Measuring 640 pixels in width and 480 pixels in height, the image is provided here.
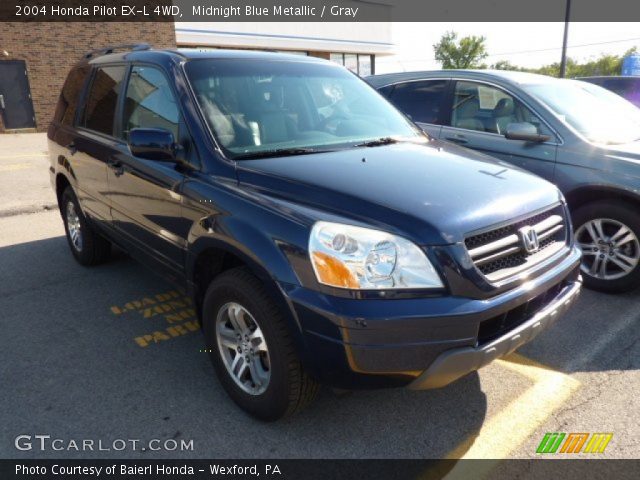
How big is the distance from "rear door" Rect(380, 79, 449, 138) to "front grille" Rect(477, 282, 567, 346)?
279 centimetres

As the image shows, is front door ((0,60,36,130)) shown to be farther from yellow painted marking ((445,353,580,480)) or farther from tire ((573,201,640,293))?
yellow painted marking ((445,353,580,480))

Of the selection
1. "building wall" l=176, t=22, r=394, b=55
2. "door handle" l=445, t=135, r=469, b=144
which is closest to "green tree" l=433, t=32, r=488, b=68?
"building wall" l=176, t=22, r=394, b=55

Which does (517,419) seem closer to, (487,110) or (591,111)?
(487,110)

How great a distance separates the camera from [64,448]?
2.46 m

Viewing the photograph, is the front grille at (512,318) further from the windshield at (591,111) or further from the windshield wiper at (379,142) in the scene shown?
the windshield at (591,111)

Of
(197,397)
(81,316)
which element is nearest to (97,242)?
(81,316)

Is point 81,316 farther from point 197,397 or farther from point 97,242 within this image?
point 197,397

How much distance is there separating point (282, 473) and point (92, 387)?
134 centimetres

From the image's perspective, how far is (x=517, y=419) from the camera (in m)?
2.67

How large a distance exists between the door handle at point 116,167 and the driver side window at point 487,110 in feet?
10.6

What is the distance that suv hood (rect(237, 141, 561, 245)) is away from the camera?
218cm

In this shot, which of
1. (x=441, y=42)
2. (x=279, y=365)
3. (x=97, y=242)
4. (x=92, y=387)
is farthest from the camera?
(x=441, y=42)

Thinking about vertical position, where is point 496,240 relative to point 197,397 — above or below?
above

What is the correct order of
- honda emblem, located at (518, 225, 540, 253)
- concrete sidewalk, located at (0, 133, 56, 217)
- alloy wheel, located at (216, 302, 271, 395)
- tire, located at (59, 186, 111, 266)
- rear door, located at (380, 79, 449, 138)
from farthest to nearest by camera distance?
concrete sidewalk, located at (0, 133, 56, 217), rear door, located at (380, 79, 449, 138), tire, located at (59, 186, 111, 266), alloy wheel, located at (216, 302, 271, 395), honda emblem, located at (518, 225, 540, 253)
